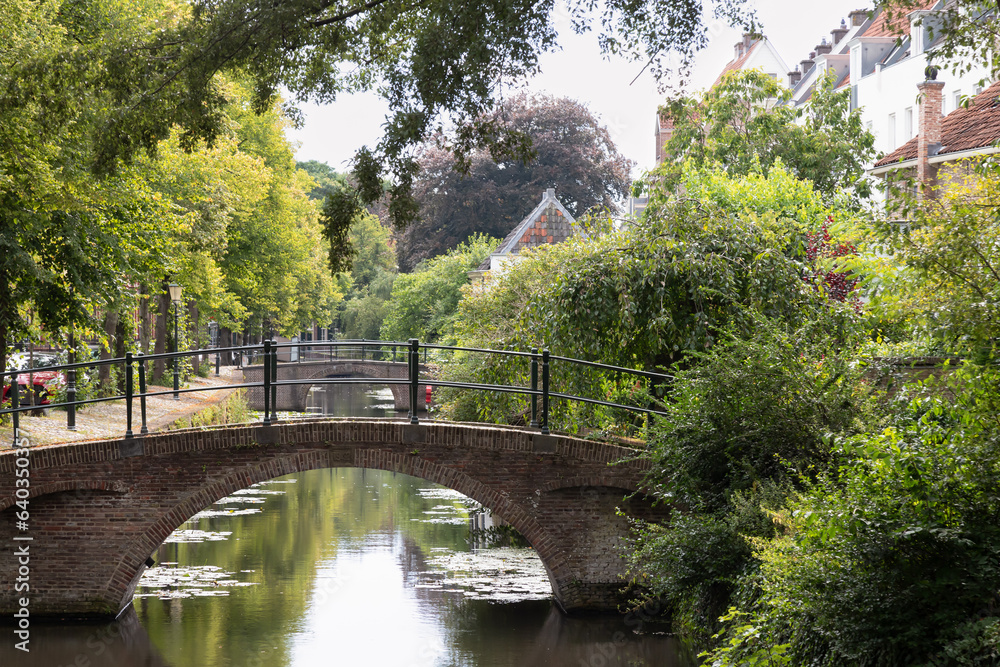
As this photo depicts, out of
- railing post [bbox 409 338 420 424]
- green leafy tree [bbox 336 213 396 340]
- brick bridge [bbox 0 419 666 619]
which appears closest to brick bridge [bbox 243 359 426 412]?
green leafy tree [bbox 336 213 396 340]

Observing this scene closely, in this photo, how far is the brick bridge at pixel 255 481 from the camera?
12352 mm

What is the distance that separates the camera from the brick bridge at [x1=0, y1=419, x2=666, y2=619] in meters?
12.4

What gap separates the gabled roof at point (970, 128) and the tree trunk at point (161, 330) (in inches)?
823

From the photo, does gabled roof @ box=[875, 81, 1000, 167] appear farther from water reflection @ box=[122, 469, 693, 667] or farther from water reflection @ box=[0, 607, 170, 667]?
water reflection @ box=[0, 607, 170, 667]

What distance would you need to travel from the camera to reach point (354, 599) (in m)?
14.3

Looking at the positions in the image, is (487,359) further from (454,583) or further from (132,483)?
(132,483)

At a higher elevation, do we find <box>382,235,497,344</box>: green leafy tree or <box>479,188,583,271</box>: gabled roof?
<box>479,188,583,271</box>: gabled roof

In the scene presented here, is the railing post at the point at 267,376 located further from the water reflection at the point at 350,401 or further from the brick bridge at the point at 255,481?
the water reflection at the point at 350,401

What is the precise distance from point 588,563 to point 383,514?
941cm

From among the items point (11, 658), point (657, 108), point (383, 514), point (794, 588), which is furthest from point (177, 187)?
point (794, 588)

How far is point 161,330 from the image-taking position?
3197 cm

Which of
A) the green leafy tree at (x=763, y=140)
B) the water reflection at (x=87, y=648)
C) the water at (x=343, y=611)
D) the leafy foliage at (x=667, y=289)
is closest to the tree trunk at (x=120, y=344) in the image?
the water at (x=343, y=611)

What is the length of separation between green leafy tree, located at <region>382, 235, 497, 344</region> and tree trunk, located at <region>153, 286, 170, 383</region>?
364 inches

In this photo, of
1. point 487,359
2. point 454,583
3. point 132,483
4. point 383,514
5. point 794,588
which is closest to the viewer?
point 794,588
